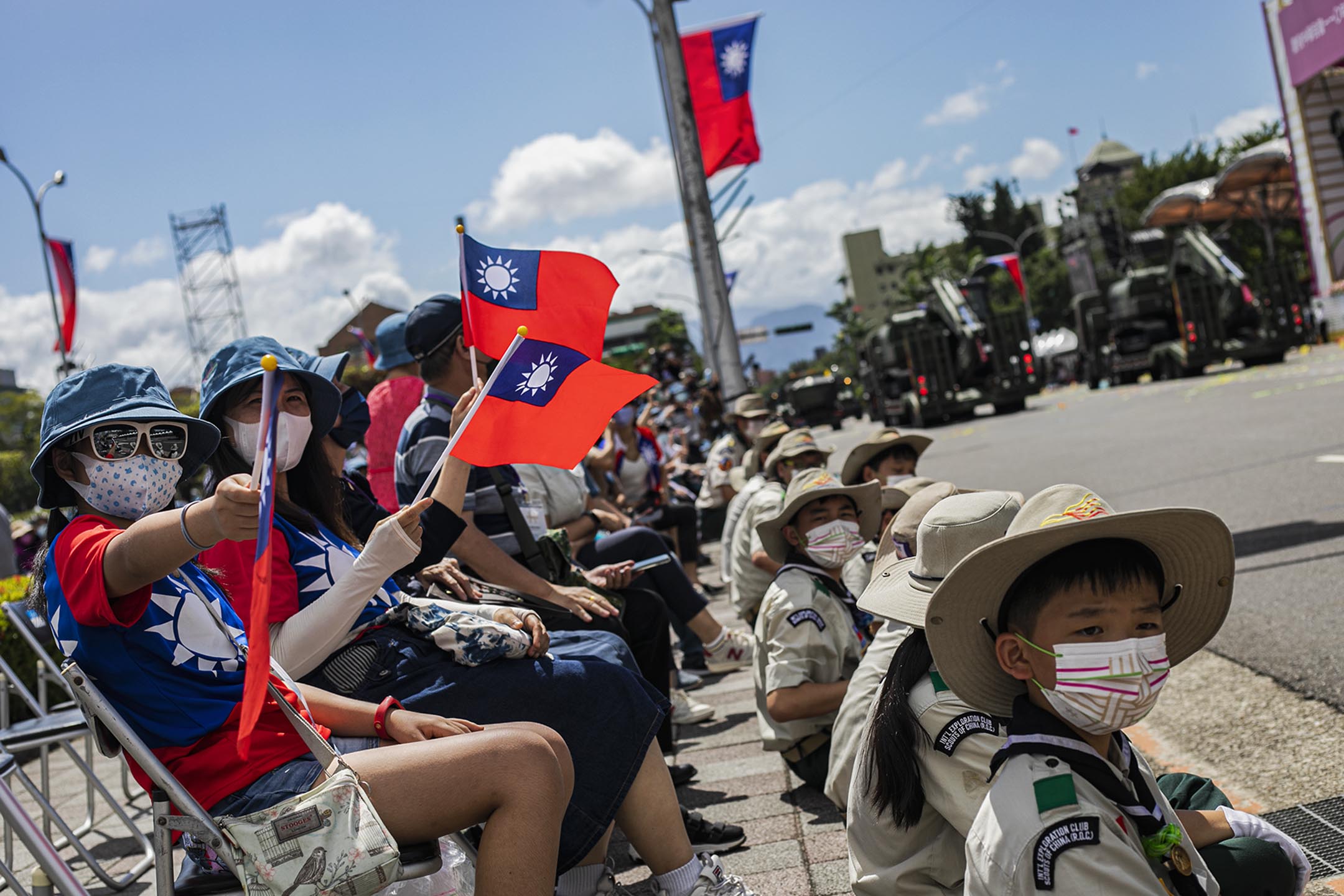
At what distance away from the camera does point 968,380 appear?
2877 cm

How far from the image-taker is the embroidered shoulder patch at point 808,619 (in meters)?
3.98

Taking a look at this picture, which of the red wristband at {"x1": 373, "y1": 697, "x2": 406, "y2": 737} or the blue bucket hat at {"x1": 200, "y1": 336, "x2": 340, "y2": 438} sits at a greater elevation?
the blue bucket hat at {"x1": 200, "y1": 336, "x2": 340, "y2": 438}

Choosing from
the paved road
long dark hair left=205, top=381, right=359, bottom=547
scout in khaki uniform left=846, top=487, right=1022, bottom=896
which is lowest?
the paved road

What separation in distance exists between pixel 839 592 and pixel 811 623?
26 cm

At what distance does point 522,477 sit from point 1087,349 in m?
31.2

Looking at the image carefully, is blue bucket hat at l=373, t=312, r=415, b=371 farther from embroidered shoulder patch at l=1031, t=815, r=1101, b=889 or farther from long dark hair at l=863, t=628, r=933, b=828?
embroidered shoulder patch at l=1031, t=815, r=1101, b=889

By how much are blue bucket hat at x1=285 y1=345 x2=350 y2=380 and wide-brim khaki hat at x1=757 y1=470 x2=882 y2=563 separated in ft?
5.50

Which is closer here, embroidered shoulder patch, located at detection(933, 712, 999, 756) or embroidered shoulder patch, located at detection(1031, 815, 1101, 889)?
embroidered shoulder patch, located at detection(1031, 815, 1101, 889)

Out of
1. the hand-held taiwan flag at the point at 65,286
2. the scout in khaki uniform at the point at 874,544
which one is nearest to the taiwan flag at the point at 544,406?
the scout in khaki uniform at the point at 874,544

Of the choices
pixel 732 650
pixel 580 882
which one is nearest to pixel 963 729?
pixel 580 882

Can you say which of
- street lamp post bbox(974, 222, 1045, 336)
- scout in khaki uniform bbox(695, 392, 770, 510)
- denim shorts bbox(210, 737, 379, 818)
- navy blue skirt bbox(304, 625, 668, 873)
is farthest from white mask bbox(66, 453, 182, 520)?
street lamp post bbox(974, 222, 1045, 336)

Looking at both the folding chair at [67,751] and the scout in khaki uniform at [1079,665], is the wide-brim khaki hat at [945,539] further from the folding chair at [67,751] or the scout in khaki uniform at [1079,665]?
the folding chair at [67,751]

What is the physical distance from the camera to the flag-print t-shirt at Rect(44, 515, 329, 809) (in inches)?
88.0

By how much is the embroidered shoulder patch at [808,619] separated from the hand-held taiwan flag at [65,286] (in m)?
18.3
